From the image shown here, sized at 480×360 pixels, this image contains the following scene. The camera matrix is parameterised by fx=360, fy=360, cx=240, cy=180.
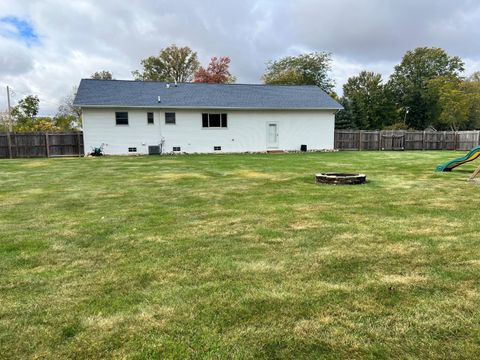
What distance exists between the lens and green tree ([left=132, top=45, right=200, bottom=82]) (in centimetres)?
4703

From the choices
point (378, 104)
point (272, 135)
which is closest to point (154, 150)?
point (272, 135)

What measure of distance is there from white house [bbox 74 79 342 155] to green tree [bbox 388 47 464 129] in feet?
102

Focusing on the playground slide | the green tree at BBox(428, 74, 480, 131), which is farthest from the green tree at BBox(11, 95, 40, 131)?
the green tree at BBox(428, 74, 480, 131)

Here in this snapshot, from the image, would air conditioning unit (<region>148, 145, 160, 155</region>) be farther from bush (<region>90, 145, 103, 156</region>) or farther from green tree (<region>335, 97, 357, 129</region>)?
green tree (<region>335, 97, 357, 129</region>)

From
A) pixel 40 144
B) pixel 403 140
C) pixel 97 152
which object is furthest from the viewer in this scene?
pixel 403 140

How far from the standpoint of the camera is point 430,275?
11.0 feet

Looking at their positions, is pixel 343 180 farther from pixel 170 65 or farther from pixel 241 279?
pixel 170 65

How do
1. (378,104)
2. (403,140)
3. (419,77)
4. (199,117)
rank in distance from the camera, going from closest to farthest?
(199,117), (403,140), (378,104), (419,77)

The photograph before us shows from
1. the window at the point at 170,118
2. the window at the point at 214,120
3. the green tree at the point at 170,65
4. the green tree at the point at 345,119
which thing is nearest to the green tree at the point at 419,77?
the green tree at the point at 345,119

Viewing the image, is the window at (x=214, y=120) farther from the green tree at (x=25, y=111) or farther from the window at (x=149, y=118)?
the green tree at (x=25, y=111)

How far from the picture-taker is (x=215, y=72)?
44.2 meters

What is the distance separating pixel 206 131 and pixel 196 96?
8.53 feet

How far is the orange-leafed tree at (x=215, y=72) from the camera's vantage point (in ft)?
144

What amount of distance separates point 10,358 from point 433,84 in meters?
55.9
